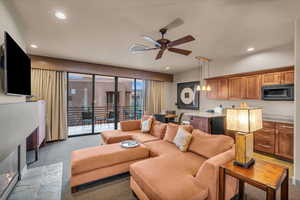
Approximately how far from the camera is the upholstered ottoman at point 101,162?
2008 mm

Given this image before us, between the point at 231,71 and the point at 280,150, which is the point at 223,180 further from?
the point at 231,71

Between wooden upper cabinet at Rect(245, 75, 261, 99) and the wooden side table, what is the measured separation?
2.74 metres

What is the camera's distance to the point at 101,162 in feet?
7.08

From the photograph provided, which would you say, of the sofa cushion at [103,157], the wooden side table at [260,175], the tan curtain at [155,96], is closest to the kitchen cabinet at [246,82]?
the tan curtain at [155,96]

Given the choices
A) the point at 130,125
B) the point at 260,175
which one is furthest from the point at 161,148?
the point at 130,125

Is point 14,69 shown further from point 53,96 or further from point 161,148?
point 53,96

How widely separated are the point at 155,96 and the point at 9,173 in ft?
17.3

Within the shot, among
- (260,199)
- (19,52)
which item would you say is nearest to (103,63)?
(19,52)

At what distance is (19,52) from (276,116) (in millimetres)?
5562

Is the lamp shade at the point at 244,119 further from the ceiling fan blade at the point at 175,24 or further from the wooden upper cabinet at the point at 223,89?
the wooden upper cabinet at the point at 223,89

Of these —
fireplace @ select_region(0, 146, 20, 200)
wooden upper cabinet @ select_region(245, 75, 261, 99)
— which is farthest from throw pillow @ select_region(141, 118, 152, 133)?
wooden upper cabinet @ select_region(245, 75, 261, 99)

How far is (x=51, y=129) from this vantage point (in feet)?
14.1

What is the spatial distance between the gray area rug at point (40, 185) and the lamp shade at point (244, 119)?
2.60 metres

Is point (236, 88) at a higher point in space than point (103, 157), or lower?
higher
